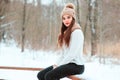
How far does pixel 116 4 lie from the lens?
603 cm

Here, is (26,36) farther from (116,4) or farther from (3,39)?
(116,4)

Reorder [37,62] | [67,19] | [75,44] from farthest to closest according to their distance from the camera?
[37,62], [67,19], [75,44]

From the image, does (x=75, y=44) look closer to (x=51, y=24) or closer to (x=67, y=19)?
(x=67, y=19)

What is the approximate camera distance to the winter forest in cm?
614

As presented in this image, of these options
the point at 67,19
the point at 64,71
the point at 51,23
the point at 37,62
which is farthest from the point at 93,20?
the point at 64,71

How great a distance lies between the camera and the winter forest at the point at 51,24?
242 inches

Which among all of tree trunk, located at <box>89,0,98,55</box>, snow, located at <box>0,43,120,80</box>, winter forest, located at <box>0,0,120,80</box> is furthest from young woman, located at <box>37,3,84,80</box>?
tree trunk, located at <box>89,0,98,55</box>

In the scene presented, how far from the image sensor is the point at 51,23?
6691 mm

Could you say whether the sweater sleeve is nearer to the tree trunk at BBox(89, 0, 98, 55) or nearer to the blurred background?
the blurred background

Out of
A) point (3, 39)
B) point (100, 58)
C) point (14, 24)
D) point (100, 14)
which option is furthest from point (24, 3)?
point (100, 58)

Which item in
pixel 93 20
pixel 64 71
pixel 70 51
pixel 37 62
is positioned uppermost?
pixel 93 20

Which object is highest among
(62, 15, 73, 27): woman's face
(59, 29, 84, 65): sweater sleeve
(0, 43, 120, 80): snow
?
(62, 15, 73, 27): woman's face

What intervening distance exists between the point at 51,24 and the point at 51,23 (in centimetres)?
2

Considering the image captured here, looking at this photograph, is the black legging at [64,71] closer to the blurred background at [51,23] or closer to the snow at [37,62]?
the snow at [37,62]
